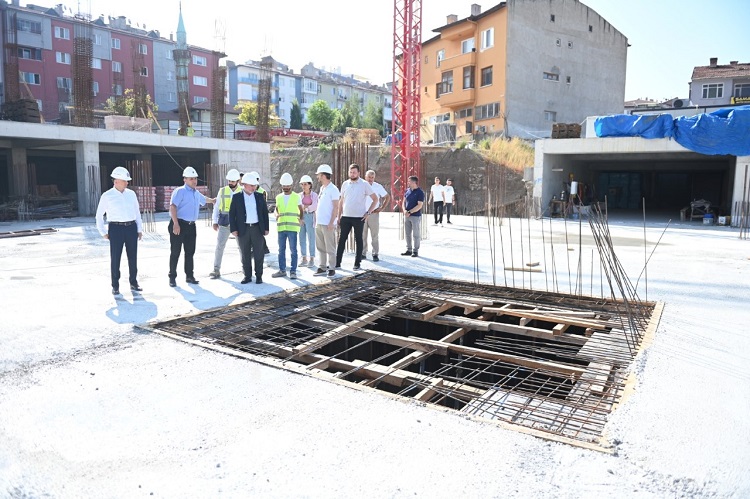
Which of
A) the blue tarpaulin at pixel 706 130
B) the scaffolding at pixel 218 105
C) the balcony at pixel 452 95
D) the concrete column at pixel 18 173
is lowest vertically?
the concrete column at pixel 18 173

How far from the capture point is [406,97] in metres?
26.0

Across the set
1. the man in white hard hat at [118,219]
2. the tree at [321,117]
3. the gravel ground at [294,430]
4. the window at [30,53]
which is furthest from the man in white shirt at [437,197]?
the window at [30,53]

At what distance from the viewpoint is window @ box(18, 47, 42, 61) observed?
140 feet

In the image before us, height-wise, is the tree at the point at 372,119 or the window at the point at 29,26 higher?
the window at the point at 29,26

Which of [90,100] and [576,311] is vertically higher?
[90,100]

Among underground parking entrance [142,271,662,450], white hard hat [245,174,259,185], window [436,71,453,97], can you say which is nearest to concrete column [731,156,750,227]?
underground parking entrance [142,271,662,450]

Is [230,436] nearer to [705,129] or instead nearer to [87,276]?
[87,276]

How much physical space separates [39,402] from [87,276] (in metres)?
5.30

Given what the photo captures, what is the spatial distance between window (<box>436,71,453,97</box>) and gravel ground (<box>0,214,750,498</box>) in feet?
117

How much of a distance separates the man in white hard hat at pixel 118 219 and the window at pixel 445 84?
34.7 meters

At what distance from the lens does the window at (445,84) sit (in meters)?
39.3

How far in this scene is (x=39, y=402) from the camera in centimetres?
379

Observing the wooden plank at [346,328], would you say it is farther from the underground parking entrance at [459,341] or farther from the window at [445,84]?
the window at [445,84]

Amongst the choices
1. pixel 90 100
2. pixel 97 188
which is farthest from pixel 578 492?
pixel 90 100
